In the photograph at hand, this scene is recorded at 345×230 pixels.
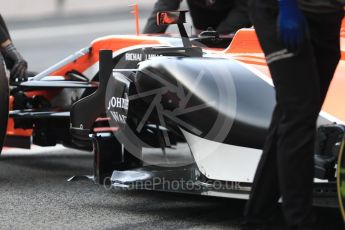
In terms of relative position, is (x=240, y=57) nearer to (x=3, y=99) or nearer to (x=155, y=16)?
(x=3, y=99)

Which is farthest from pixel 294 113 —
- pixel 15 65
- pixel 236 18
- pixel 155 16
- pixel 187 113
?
pixel 155 16

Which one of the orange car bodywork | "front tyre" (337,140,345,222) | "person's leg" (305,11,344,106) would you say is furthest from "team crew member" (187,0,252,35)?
"person's leg" (305,11,344,106)

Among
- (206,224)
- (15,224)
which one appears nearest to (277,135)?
(206,224)

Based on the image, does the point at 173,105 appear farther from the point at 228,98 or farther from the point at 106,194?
the point at 106,194

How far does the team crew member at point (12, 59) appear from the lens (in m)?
5.85

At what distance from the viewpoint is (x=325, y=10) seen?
134 inches

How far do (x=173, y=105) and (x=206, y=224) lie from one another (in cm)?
60

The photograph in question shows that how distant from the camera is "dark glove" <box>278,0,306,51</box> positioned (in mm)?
3318

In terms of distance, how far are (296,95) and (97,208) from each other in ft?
6.02

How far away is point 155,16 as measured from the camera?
674cm

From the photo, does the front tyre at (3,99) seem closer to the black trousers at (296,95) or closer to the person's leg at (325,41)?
the black trousers at (296,95)

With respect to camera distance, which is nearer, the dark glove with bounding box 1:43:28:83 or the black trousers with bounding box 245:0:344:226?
the black trousers with bounding box 245:0:344:226

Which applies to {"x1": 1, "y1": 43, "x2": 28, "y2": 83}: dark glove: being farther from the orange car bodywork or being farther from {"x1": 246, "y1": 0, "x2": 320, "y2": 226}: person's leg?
{"x1": 246, "y1": 0, "x2": 320, "y2": 226}: person's leg

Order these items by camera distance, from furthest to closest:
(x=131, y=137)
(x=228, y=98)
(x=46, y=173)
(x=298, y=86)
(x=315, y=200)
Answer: (x=46, y=173) → (x=131, y=137) → (x=228, y=98) → (x=315, y=200) → (x=298, y=86)
